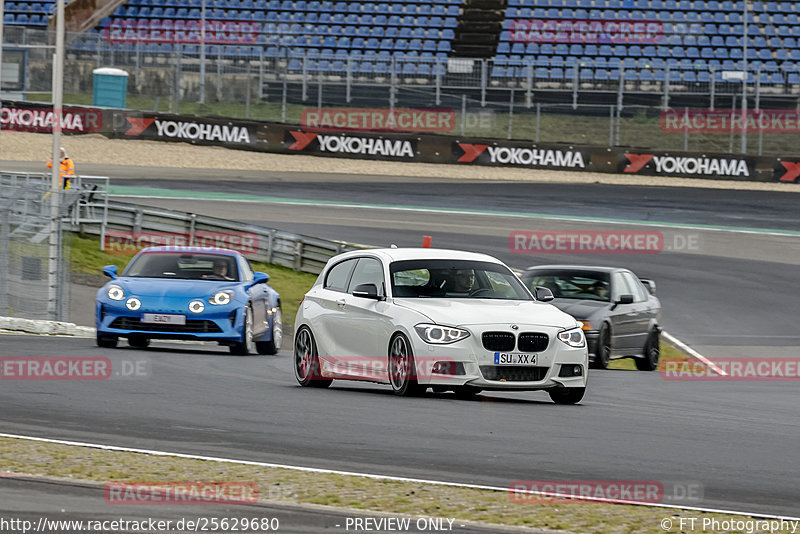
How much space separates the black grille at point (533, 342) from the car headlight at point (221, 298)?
559 cm

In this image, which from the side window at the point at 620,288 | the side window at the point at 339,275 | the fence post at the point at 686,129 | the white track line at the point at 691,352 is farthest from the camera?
the fence post at the point at 686,129

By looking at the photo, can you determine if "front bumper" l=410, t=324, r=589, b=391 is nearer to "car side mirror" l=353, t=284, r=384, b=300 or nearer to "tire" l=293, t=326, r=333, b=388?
"car side mirror" l=353, t=284, r=384, b=300

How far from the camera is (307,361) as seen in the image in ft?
43.1

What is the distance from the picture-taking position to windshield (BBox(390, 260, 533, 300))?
488 inches

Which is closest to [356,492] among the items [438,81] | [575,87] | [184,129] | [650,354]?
[650,354]

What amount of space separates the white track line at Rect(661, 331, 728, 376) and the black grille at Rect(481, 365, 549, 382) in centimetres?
868

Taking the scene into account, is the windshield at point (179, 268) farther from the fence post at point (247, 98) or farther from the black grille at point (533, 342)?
the fence post at point (247, 98)

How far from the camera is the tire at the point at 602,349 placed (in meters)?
17.8

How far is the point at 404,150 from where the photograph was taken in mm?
45125

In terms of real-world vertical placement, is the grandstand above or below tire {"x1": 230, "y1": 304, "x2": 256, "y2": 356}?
above

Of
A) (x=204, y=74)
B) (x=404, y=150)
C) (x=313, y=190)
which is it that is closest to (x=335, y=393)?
(x=313, y=190)

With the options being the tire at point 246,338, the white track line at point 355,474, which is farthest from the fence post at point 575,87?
the white track line at point 355,474

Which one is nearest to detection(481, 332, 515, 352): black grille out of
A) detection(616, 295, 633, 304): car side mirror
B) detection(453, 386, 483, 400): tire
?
detection(453, 386, 483, 400): tire

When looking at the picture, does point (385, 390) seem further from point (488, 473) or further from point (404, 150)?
point (404, 150)
